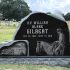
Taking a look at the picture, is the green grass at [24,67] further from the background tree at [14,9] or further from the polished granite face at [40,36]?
the background tree at [14,9]

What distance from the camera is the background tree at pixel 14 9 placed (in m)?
42.0

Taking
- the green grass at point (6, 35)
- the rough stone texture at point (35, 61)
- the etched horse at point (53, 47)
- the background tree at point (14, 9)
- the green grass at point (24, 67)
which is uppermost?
the background tree at point (14, 9)

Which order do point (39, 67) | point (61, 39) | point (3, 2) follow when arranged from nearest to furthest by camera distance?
1. point (39, 67)
2. point (61, 39)
3. point (3, 2)

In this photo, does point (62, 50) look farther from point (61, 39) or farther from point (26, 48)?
point (26, 48)

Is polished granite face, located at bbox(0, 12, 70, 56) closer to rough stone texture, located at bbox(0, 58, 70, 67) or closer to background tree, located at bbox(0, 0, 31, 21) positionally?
rough stone texture, located at bbox(0, 58, 70, 67)

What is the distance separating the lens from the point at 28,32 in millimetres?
10617

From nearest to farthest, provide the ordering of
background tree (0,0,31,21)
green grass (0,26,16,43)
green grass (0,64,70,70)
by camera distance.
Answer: green grass (0,64,70,70) → green grass (0,26,16,43) → background tree (0,0,31,21)

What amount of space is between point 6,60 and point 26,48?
777mm

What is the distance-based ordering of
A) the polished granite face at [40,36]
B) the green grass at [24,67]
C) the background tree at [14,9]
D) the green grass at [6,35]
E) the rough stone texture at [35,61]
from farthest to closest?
1. the background tree at [14,9]
2. the green grass at [6,35]
3. the polished granite face at [40,36]
4. the rough stone texture at [35,61]
5. the green grass at [24,67]

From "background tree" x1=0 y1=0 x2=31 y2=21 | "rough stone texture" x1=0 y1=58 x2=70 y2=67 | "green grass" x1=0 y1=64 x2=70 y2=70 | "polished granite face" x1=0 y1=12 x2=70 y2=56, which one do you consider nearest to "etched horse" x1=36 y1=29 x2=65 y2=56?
"polished granite face" x1=0 y1=12 x2=70 y2=56

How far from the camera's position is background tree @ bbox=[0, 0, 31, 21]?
138 ft

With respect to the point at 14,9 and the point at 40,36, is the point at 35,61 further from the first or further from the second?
the point at 14,9

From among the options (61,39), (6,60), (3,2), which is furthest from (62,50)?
(3,2)

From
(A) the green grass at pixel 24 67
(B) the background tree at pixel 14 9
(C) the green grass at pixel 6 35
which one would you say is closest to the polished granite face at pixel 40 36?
(A) the green grass at pixel 24 67
